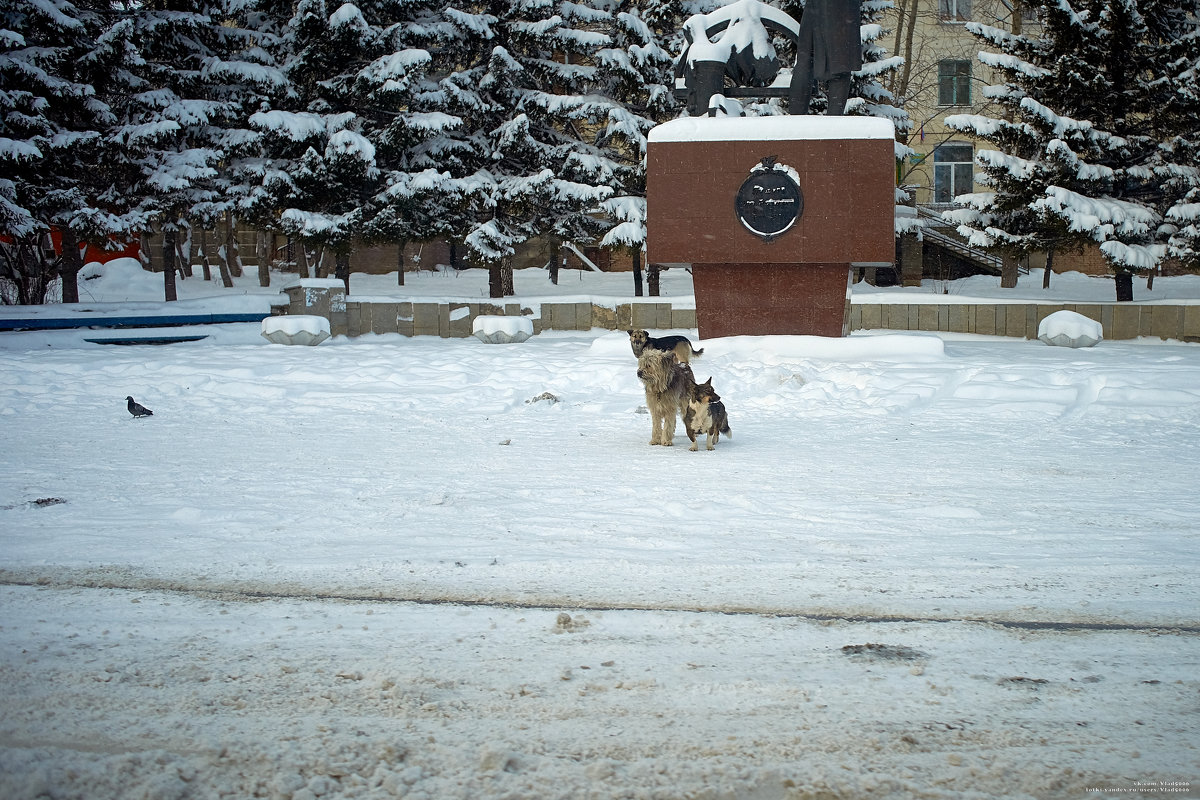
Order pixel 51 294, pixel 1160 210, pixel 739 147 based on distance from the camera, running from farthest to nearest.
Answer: pixel 51 294 → pixel 1160 210 → pixel 739 147

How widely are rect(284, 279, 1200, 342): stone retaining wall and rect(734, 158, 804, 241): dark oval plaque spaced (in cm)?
410

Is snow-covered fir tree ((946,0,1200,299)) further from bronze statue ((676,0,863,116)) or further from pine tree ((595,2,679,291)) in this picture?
bronze statue ((676,0,863,116))

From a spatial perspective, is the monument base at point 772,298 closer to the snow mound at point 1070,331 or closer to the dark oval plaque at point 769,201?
the dark oval plaque at point 769,201

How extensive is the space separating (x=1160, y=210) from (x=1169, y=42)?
3.69 metres

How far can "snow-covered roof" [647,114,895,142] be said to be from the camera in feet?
41.6

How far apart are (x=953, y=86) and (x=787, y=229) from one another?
27547 millimetres

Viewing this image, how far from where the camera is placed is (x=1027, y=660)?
3271 millimetres

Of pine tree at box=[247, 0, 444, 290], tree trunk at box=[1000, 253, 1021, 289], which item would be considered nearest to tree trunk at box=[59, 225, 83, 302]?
pine tree at box=[247, 0, 444, 290]

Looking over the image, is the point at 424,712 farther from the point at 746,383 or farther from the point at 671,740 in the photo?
the point at 746,383

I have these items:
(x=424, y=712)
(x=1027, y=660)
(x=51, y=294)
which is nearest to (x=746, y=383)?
(x=1027, y=660)

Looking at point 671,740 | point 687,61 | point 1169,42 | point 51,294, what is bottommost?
point 671,740

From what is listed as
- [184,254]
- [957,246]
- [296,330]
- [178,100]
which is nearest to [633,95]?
[178,100]

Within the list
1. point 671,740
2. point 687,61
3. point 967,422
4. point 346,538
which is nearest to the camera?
point 671,740
